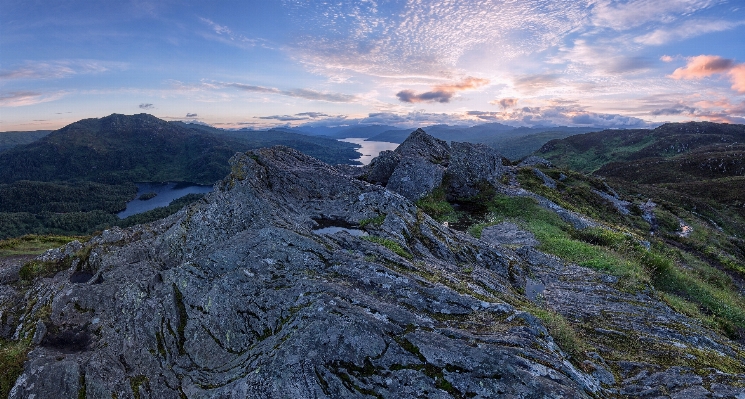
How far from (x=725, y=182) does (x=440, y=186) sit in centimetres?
10465

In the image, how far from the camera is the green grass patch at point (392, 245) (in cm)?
1695

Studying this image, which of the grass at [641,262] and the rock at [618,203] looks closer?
the grass at [641,262]

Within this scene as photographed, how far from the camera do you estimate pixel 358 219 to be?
21.7 meters

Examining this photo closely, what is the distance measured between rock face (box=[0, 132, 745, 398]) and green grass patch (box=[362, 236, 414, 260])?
4.4 inches

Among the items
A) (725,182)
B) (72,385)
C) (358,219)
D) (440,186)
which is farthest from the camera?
(725,182)

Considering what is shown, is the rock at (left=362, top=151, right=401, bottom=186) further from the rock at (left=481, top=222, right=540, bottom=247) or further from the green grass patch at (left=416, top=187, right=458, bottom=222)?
the rock at (left=481, top=222, right=540, bottom=247)

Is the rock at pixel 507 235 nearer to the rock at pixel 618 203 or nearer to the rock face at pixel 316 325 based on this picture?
the rock face at pixel 316 325

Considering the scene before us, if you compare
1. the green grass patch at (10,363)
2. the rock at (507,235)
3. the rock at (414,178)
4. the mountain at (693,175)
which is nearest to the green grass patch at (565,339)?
the rock at (507,235)

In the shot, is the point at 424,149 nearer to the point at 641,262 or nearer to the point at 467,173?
the point at 467,173

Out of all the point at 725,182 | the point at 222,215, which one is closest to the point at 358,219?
the point at 222,215

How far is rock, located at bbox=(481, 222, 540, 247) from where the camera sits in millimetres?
27053

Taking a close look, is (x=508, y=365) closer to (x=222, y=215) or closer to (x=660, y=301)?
(x=660, y=301)

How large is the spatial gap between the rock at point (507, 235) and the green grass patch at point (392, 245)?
12232 mm

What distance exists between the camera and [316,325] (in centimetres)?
1004
